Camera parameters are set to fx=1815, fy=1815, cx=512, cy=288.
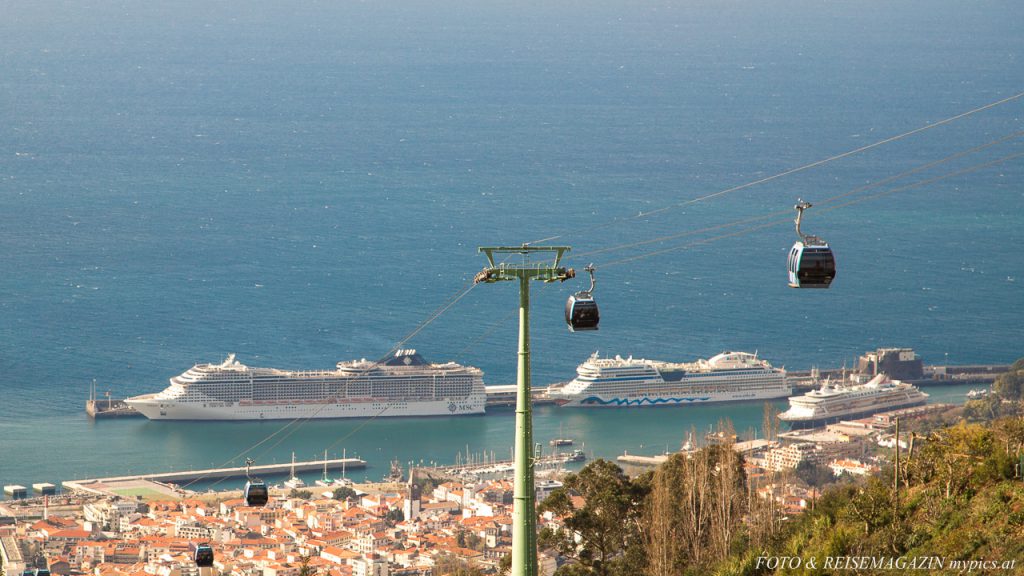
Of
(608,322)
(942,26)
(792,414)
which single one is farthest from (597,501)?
(942,26)

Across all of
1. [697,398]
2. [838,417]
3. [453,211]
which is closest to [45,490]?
[697,398]

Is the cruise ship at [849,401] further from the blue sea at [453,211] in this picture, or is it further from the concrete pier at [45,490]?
the concrete pier at [45,490]

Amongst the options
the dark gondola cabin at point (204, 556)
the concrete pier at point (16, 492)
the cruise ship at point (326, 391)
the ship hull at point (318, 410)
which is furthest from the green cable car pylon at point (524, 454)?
the ship hull at point (318, 410)

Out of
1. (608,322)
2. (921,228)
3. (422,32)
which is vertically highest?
(422,32)

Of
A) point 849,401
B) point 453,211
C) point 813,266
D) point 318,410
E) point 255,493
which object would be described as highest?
point 453,211

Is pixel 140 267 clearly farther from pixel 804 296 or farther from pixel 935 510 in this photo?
pixel 935 510

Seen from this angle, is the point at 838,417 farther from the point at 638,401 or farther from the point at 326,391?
the point at 326,391
